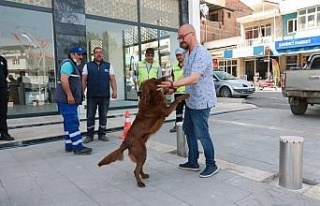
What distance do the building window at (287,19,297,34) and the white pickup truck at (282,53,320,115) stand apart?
22447mm

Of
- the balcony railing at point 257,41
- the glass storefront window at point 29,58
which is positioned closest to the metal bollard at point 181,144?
the glass storefront window at point 29,58

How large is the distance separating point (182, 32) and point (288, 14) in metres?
29.4

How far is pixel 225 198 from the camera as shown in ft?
10.8

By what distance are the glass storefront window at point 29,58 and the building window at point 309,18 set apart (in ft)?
81.7

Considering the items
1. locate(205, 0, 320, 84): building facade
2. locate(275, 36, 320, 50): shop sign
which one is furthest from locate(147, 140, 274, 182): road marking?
locate(275, 36, 320, 50): shop sign

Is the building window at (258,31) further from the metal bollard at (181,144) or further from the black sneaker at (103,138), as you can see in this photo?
the metal bollard at (181,144)

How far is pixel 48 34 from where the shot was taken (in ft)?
31.0

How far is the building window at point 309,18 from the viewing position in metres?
26.9

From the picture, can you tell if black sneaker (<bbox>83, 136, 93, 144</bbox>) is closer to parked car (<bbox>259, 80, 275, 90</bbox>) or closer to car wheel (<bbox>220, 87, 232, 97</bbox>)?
car wheel (<bbox>220, 87, 232, 97</bbox>)

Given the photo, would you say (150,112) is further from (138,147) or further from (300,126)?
(300,126)

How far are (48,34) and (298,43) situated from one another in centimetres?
2354

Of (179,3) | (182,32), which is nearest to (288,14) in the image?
(179,3)

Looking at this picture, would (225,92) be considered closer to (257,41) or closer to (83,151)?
(83,151)

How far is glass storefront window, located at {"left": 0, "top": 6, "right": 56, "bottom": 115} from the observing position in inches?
358
